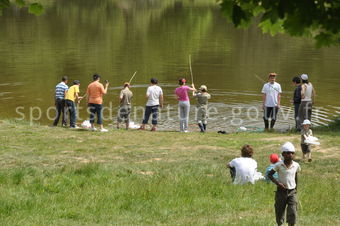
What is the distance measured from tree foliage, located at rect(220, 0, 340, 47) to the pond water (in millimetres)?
14670

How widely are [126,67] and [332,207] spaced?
24416 mm

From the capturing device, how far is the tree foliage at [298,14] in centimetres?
454

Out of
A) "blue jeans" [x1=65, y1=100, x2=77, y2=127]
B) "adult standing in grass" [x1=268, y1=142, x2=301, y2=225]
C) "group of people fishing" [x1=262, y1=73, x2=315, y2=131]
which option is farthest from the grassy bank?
"blue jeans" [x1=65, y1=100, x2=77, y2=127]

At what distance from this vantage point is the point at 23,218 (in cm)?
853

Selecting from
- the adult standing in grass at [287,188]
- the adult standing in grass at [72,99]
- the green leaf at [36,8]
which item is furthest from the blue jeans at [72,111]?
the green leaf at [36,8]

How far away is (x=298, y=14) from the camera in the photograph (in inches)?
182

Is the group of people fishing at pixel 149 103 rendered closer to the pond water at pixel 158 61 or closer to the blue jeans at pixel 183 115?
the blue jeans at pixel 183 115

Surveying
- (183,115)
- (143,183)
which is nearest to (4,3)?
(143,183)

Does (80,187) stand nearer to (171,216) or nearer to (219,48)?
(171,216)

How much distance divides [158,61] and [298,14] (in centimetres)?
3113

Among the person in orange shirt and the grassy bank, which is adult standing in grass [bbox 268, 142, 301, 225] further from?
the person in orange shirt

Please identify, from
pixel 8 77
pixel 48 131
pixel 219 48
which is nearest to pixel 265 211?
pixel 48 131

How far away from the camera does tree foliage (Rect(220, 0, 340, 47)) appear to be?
454 centimetres

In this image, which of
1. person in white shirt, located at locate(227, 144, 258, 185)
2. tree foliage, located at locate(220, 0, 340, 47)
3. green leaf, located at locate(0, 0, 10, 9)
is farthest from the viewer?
person in white shirt, located at locate(227, 144, 258, 185)
